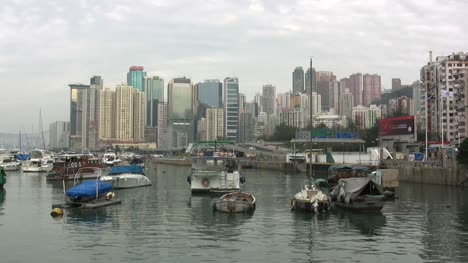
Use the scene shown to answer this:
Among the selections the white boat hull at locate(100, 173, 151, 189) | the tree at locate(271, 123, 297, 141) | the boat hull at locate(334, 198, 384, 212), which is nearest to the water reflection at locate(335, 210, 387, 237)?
the boat hull at locate(334, 198, 384, 212)

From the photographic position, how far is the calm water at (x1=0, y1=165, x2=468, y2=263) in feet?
77.7

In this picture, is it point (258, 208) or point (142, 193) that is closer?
point (258, 208)

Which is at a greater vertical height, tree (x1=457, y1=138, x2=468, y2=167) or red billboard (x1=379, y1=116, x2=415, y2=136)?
red billboard (x1=379, y1=116, x2=415, y2=136)

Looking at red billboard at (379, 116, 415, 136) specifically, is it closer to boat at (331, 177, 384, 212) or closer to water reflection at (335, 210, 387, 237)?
boat at (331, 177, 384, 212)

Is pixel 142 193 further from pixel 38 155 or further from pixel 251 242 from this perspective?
pixel 38 155

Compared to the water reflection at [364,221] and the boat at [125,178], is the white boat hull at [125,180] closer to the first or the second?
the boat at [125,178]

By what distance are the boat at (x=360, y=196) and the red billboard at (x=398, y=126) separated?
5746cm

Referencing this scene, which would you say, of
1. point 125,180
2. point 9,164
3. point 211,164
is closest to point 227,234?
point 211,164

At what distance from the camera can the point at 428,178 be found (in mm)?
68625

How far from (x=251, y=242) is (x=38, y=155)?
3917 inches

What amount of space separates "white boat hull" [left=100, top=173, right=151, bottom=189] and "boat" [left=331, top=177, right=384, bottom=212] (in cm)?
2804

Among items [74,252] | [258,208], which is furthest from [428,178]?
[74,252]

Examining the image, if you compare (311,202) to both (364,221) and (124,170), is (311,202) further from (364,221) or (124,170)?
(124,170)

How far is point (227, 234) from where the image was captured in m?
28.9
